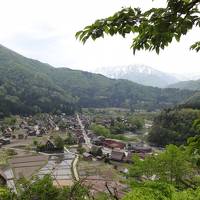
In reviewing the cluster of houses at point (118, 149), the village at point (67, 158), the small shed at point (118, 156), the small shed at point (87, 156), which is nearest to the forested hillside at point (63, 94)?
the village at point (67, 158)

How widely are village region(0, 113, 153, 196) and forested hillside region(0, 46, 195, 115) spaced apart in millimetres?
31718

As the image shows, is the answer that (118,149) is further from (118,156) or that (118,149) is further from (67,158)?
Answer: (67,158)

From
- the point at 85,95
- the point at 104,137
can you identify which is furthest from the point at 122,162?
the point at 85,95

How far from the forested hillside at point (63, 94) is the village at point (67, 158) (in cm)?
3172

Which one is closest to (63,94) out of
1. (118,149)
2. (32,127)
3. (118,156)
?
(32,127)

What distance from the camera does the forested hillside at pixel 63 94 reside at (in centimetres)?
12374

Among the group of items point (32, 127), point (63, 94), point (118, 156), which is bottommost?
point (32, 127)

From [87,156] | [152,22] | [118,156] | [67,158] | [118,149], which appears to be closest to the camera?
[152,22]

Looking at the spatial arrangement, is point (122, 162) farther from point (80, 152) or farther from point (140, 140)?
point (140, 140)

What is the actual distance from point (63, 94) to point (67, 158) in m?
97.6

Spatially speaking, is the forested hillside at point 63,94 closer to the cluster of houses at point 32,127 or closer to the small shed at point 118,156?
the cluster of houses at point 32,127

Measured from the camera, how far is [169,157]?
101 ft

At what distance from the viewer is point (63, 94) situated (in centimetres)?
15250

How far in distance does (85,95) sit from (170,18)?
174418mm
